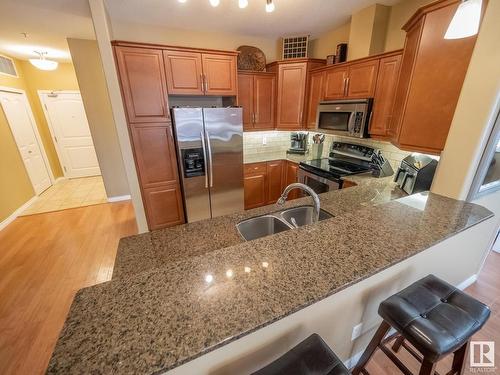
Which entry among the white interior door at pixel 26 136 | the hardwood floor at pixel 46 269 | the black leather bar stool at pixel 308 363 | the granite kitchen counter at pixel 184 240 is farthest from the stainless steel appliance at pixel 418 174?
the white interior door at pixel 26 136

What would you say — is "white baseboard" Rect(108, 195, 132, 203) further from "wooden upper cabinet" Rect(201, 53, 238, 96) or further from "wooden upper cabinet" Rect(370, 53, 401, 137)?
"wooden upper cabinet" Rect(370, 53, 401, 137)

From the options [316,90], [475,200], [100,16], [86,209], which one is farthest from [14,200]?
[475,200]

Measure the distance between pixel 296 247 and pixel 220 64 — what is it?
263 cm

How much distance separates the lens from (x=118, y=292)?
0.70 metres

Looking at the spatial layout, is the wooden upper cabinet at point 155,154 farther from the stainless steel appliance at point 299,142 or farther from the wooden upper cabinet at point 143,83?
the stainless steel appliance at point 299,142

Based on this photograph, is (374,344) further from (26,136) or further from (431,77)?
(26,136)

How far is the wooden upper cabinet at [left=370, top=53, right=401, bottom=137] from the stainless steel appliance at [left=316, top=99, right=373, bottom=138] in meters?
0.08

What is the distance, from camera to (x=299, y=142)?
12.3ft

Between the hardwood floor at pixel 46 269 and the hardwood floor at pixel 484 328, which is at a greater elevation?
the hardwood floor at pixel 484 328

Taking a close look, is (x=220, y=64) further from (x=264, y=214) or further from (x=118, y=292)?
(x=118, y=292)

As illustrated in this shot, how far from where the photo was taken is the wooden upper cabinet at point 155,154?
2.49 m

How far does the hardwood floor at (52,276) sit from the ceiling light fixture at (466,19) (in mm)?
2028

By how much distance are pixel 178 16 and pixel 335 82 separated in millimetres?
2130

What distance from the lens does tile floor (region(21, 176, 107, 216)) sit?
3901 mm
